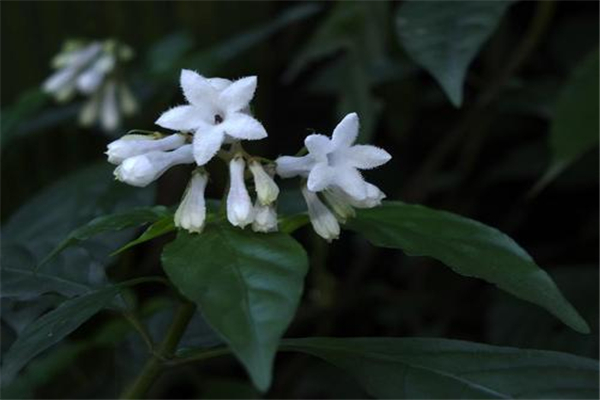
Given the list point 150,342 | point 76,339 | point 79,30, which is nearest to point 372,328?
point 76,339

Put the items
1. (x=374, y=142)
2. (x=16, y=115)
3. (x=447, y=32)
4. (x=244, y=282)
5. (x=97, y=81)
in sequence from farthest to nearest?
1. (x=374, y=142)
2. (x=97, y=81)
3. (x=16, y=115)
4. (x=447, y=32)
5. (x=244, y=282)

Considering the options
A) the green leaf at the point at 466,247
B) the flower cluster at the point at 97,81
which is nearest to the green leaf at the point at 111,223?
the green leaf at the point at 466,247

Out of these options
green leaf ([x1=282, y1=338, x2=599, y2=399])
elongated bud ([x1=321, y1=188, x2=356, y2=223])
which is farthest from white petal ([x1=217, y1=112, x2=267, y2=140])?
green leaf ([x1=282, y1=338, x2=599, y2=399])

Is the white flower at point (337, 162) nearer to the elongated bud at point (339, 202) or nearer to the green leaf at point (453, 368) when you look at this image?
the elongated bud at point (339, 202)

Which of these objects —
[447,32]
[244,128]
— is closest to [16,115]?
[447,32]

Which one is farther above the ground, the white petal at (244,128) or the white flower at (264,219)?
the white petal at (244,128)

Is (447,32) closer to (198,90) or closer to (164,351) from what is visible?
(198,90)
